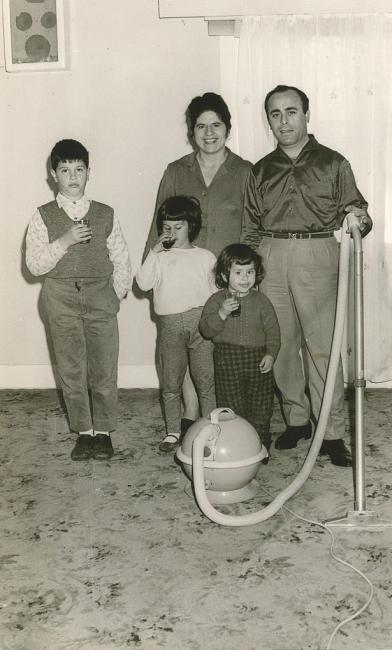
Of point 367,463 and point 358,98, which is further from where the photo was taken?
point 358,98

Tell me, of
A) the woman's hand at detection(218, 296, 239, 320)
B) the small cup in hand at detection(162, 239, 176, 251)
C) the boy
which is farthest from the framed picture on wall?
the woman's hand at detection(218, 296, 239, 320)

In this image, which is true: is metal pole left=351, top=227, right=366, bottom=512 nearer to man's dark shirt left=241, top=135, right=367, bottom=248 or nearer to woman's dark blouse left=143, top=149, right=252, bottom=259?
man's dark shirt left=241, top=135, right=367, bottom=248

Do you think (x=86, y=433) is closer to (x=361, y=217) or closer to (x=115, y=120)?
(x=361, y=217)

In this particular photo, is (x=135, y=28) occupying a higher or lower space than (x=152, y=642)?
higher

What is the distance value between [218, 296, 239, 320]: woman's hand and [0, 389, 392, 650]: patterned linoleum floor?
2.21ft

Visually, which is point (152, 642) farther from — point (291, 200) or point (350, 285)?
point (350, 285)

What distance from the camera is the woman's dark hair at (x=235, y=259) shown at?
321cm

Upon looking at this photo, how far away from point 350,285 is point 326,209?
4.14ft

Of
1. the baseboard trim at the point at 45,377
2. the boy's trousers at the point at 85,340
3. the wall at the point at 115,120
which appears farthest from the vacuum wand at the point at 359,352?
the baseboard trim at the point at 45,377

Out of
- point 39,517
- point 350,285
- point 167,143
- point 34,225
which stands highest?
point 167,143

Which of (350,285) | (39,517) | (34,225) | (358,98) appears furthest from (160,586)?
(358,98)

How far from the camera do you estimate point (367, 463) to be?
335 centimetres

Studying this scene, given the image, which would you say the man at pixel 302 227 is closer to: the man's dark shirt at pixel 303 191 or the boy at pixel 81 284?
the man's dark shirt at pixel 303 191

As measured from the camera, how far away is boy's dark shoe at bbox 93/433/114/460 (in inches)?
136
